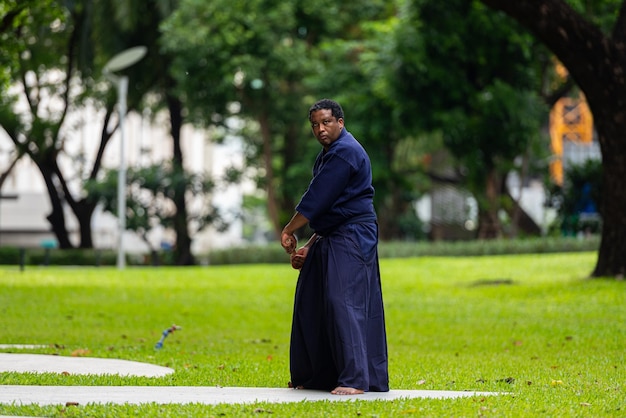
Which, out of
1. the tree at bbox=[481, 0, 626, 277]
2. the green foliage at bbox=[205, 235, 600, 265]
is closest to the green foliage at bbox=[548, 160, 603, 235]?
the green foliage at bbox=[205, 235, 600, 265]

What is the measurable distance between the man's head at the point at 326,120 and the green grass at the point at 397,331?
5.70 feet

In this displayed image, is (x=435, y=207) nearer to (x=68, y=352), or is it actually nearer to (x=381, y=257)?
(x=381, y=257)

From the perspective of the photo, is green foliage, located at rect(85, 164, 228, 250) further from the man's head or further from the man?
the man's head

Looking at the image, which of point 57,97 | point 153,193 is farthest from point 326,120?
point 57,97

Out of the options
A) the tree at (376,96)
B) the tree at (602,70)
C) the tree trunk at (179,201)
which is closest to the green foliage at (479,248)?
the tree trunk at (179,201)

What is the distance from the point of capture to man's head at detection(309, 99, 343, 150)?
7.77 m

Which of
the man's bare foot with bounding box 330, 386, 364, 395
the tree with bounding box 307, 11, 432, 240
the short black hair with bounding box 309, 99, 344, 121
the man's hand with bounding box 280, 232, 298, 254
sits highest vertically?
the tree with bounding box 307, 11, 432, 240

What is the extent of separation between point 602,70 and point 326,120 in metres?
11.5

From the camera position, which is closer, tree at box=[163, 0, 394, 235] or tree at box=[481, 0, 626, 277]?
tree at box=[481, 0, 626, 277]

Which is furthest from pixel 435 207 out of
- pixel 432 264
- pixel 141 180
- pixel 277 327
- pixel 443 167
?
pixel 277 327

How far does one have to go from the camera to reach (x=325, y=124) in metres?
7.78

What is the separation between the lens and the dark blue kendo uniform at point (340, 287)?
759cm

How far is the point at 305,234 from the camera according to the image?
135 ft

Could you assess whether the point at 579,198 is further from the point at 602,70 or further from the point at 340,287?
the point at 340,287
